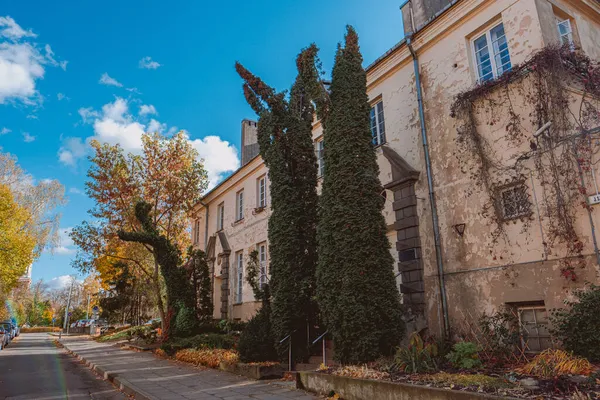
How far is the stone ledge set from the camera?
4987 millimetres

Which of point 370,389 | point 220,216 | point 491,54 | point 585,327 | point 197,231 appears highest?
point 491,54

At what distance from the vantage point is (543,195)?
26.3 feet

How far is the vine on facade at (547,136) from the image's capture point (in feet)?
25.0

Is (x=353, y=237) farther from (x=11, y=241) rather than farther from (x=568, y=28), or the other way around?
(x=11, y=241)

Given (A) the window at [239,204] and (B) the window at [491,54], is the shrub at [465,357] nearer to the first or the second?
(B) the window at [491,54]

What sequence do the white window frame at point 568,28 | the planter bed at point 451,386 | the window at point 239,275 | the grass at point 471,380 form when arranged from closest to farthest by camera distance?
the planter bed at point 451,386, the grass at point 471,380, the white window frame at point 568,28, the window at point 239,275

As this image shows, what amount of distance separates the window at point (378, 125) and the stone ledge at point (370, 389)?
7.29m

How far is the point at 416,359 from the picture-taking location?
266 inches

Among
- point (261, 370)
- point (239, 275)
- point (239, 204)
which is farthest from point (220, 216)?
point (261, 370)

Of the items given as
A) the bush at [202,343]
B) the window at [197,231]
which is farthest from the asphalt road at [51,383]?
the window at [197,231]

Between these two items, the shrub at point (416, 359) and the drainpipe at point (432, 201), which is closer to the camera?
the shrub at point (416, 359)

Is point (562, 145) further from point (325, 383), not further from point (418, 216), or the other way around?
point (325, 383)

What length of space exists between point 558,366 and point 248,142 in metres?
20.3

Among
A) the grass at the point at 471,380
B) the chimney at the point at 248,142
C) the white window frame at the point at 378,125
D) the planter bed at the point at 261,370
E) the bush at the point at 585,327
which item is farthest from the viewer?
the chimney at the point at 248,142
